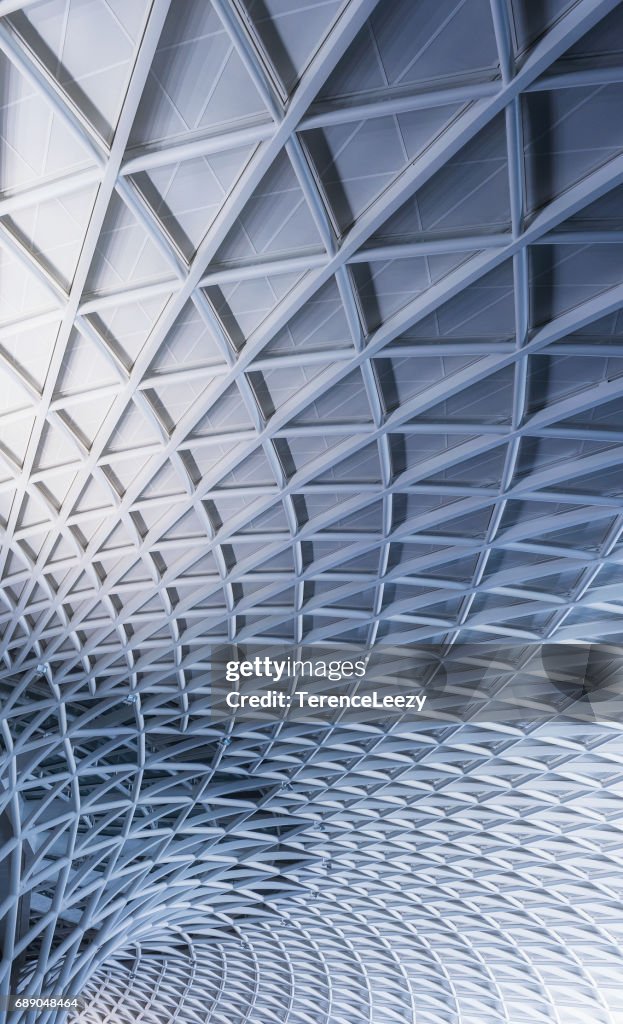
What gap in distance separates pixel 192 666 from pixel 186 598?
566cm

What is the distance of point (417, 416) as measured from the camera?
72.7 feet

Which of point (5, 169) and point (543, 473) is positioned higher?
point (543, 473)

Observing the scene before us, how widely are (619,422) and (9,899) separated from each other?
35713mm

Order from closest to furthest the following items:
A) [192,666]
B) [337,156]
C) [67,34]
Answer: [67,34] < [337,156] < [192,666]

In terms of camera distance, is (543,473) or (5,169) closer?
(5,169)

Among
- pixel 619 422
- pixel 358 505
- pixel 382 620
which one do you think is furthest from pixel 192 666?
pixel 619 422

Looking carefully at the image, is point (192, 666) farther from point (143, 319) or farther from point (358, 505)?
point (143, 319)

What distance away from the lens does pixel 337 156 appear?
48.9 ft

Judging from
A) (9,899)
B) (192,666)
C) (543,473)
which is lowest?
(9,899)

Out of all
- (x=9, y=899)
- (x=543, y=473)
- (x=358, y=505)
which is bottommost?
(x=9, y=899)

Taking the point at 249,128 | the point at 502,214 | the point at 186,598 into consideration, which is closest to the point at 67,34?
the point at 249,128

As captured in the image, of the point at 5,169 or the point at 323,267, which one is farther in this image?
the point at 323,267

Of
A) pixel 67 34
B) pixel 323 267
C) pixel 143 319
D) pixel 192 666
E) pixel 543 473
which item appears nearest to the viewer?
pixel 67 34

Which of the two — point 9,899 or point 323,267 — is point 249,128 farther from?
point 9,899
